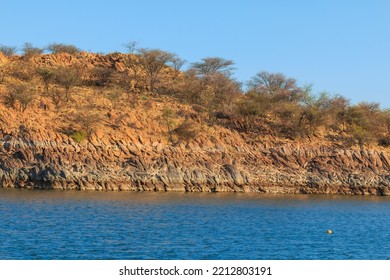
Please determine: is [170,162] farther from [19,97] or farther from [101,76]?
[101,76]

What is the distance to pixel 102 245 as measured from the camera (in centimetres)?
3048

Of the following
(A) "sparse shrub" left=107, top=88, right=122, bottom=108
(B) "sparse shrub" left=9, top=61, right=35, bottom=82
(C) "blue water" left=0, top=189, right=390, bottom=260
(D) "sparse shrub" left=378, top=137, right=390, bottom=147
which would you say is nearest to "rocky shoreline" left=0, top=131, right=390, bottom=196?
(C) "blue water" left=0, top=189, right=390, bottom=260

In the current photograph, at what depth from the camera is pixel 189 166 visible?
6291 cm

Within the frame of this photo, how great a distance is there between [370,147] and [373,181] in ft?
25.7

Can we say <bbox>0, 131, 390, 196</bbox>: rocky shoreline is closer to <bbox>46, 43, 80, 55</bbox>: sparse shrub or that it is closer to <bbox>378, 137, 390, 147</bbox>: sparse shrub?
<bbox>378, 137, 390, 147</bbox>: sparse shrub

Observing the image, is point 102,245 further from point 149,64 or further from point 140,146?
point 149,64

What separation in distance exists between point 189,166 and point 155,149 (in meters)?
4.56

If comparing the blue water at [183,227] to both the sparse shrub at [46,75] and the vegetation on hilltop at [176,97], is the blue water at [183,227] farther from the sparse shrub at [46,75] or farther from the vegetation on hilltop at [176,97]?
the sparse shrub at [46,75]

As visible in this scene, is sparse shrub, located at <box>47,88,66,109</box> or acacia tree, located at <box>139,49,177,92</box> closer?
sparse shrub, located at <box>47,88,66,109</box>

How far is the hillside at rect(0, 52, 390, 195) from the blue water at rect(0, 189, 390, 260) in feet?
16.0

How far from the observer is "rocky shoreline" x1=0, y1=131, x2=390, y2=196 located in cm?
5934

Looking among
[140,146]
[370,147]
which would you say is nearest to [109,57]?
[140,146]

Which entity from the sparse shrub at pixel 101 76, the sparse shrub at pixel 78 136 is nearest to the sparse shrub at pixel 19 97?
the sparse shrub at pixel 78 136

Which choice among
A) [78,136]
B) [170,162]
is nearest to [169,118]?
[170,162]
